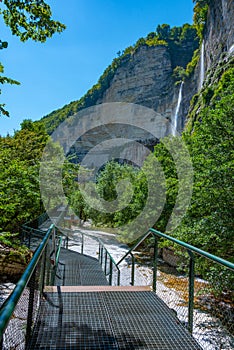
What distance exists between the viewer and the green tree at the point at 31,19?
407 cm

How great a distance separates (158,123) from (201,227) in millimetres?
42718

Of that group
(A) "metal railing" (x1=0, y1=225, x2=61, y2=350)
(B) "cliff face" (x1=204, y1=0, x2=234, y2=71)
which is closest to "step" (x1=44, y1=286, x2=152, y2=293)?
(A) "metal railing" (x1=0, y1=225, x2=61, y2=350)

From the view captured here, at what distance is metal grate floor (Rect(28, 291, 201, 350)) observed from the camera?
7.05 feet

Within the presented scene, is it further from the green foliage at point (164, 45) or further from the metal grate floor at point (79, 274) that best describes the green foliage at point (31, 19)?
the green foliage at point (164, 45)

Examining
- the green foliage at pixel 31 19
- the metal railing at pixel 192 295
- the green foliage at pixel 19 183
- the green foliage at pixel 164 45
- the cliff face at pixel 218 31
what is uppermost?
the green foliage at pixel 164 45

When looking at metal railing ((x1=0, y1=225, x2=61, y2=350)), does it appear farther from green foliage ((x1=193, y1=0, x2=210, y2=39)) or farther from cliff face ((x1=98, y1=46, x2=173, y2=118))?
cliff face ((x1=98, y1=46, x2=173, y2=118))

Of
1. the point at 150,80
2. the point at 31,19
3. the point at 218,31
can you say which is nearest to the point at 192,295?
the point at 31,19

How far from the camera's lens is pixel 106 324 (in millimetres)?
2521

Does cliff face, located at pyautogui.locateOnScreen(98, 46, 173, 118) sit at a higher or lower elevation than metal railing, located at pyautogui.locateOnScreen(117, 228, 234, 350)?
higher

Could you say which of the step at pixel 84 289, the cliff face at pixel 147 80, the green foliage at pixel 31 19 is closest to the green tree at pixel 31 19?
the green foliage at pixel 31 19

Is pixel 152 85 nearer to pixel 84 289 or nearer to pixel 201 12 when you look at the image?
pixel 201 12

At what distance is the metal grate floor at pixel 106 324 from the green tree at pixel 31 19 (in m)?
3.88

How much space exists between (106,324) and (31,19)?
4357mm

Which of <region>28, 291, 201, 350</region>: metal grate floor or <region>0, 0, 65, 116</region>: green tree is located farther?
<region>0, 0, 65, 116</region>: green tree
